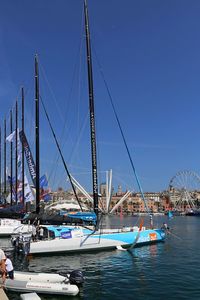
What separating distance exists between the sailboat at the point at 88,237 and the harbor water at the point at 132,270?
2.24 feet

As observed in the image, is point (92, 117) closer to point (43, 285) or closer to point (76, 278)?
point (76, 278)

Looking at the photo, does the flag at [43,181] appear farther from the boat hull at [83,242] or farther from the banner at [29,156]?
the boat hull at [83,242]


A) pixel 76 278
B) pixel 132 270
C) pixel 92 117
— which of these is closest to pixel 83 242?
pixel 132 270

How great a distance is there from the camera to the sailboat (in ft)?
94.4

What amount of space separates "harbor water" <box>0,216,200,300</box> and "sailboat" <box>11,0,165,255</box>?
0.68 meters

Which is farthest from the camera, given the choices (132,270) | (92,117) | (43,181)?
(43,181)

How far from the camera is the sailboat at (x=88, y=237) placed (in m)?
28.8

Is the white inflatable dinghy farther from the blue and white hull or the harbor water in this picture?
the blue and white hull

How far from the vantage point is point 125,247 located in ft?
106

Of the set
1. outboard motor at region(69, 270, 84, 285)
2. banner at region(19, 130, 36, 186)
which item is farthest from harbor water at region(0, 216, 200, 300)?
banner at region(19, 130, 36, 186)

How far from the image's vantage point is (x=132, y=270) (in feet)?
77.9

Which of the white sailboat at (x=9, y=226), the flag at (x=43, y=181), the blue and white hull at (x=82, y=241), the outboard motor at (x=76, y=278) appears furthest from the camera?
the flag at (x=43, y=181)

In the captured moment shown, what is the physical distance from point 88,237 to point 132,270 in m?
7.24

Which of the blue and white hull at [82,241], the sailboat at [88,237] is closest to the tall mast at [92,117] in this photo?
the sailboat at [88,237]
